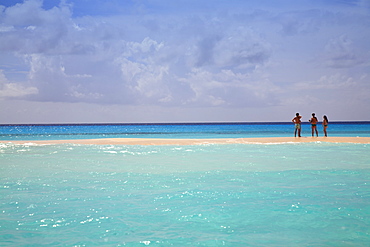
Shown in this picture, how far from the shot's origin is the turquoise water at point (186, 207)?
590 centimetres

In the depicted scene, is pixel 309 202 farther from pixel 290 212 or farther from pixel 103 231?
pixel 103 231

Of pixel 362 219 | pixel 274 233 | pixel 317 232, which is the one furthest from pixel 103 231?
pixel 362 219

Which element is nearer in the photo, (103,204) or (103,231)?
(103,231)

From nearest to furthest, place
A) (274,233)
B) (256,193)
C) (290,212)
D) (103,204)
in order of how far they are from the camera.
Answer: (274,233) → (290,212) → (103,204) → (256,193)

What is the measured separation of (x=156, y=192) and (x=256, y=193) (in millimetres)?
2491

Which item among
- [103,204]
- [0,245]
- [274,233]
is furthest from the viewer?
[103,204]

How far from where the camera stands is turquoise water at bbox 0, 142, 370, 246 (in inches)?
232

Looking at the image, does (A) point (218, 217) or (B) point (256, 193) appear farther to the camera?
(B) point (256, 193)

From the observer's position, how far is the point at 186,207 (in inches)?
306

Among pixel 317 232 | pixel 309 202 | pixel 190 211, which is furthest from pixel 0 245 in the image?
pixel 309 202

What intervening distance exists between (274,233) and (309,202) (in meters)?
2.36

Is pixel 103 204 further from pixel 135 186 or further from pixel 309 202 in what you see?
pixel 309 202

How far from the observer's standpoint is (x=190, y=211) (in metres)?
7.46

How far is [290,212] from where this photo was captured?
7297 mm
